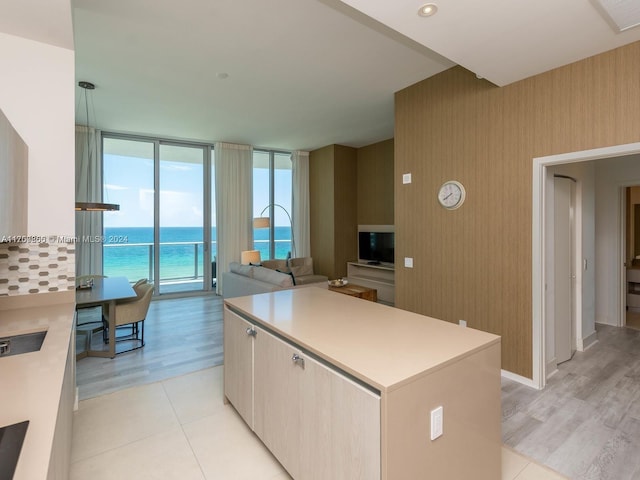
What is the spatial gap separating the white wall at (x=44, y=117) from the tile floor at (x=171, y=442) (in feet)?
4.74

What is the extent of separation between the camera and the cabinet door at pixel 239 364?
2168mm

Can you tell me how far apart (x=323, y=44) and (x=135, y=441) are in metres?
3.60

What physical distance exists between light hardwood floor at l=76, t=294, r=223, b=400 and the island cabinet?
1.59 metres

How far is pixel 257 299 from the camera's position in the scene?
99.4 inches

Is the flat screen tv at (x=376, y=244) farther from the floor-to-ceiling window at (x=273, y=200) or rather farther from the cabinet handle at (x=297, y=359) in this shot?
the cabinet handle at (x=297, y=359)

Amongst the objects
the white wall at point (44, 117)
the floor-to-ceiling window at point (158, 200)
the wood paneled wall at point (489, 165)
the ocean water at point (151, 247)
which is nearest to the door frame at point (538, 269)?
the wood paneled wall at point (489, 165)

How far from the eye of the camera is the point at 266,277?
468 cm

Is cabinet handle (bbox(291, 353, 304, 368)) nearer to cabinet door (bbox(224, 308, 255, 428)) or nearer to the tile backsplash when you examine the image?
cabinet door (bbox(224, 308, 255, 428))

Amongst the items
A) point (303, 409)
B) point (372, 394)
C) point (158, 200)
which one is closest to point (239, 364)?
point (303, 409)

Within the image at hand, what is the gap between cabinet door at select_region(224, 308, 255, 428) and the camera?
2.17 metres

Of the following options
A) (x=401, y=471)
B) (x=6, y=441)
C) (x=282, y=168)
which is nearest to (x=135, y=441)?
(x=6, y=441)

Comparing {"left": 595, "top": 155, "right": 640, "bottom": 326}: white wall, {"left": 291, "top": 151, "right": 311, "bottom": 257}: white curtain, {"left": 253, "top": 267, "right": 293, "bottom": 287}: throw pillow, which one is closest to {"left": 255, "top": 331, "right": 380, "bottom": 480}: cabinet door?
{"left": 253, "top": 267, "right": 293, "bottom": 287}: throw pillow

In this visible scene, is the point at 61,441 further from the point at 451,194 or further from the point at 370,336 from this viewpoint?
the point at 451,194

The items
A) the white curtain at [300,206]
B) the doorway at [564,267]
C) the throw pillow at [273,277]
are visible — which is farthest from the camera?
the white curtain at [300,206]
